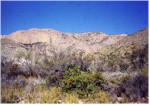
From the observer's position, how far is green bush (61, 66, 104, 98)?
20.9 feet

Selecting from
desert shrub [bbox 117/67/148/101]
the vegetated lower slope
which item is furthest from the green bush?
desert shrub [bbox 117/67/148/101]

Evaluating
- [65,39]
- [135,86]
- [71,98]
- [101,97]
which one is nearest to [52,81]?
[71,98]

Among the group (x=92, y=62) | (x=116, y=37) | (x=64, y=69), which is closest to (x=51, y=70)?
(x=64, y=69)

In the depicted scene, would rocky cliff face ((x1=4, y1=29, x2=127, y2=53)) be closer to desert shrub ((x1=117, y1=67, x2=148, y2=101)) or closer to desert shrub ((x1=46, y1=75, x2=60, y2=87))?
desert shrub ((x1=46, y1=75, x2=60, y2=87))

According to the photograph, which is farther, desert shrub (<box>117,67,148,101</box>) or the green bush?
the green bush

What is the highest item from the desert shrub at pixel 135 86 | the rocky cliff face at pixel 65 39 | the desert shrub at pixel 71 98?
the rocky cliff face at pixel 65 39

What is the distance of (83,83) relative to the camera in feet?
21.3

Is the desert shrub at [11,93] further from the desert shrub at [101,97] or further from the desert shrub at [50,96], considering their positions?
the desert shrub at [101,97]

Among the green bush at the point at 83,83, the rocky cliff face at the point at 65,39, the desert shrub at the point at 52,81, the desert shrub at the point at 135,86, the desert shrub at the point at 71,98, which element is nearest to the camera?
the desert shrub at the point at 71,98

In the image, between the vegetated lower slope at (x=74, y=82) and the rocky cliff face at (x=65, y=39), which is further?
the rocky cliff face at (x=65, y=39)

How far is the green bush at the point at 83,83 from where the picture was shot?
20.9ft

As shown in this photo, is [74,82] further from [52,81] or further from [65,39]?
[65,39]

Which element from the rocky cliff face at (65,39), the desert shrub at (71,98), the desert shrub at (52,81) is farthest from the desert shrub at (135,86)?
the rocky cliff face at (65,39)

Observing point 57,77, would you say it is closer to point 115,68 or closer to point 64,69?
point 64,69
